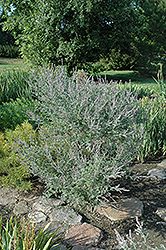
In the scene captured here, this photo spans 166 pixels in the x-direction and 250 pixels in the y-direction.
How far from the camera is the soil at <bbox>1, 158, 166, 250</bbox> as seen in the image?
208 cm

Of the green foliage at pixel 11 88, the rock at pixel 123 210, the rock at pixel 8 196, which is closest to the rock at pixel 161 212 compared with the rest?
the rock at pixel 123 210

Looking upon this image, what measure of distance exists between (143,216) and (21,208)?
1215 mm

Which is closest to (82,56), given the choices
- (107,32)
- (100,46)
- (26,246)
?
(100,46)

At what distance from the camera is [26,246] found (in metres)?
1.62

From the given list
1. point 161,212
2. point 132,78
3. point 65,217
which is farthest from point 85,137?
point 132,78

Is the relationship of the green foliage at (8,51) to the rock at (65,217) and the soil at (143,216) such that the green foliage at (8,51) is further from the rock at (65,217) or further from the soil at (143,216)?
the rock at (65,217)

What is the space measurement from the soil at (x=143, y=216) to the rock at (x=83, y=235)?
0.19ft

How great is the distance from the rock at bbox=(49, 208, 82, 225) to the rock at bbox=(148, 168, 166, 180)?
1.19 metres

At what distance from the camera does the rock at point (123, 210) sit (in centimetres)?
233

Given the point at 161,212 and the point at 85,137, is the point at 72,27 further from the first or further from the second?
the point at 161,212

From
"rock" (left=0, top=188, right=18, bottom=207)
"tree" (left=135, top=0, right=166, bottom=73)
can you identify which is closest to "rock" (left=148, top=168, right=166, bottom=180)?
"rock" (left=0, top=188, right=18, bottom=207)

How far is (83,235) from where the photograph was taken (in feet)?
6.86

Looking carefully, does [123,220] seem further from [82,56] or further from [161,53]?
[161,53]

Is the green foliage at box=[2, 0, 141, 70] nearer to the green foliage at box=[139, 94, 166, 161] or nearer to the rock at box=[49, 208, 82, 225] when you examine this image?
the green foliage at box=[139, 94, 166, 161]
